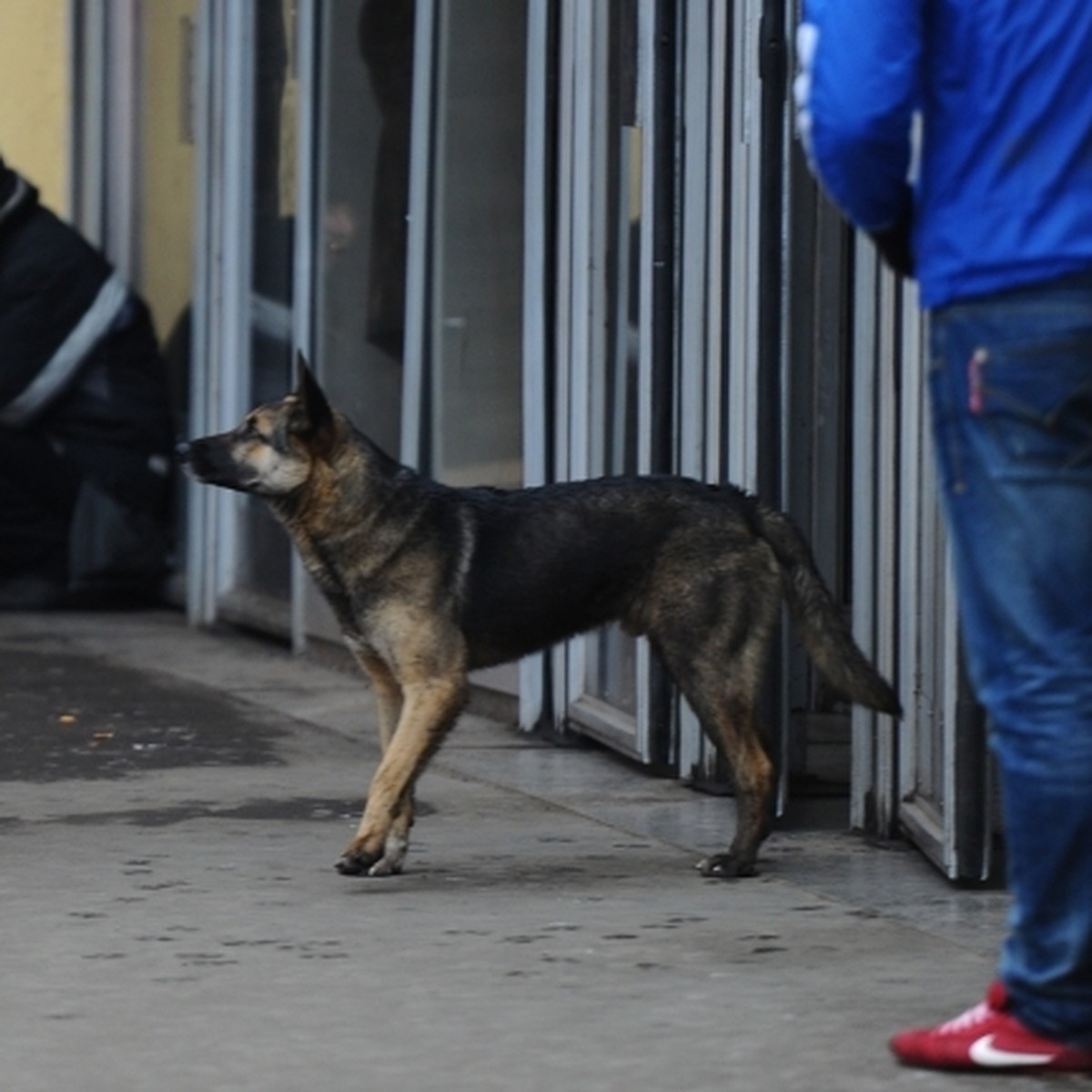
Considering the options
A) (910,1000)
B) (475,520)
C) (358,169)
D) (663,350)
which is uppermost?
(358,169)

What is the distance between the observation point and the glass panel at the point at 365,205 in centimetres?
948

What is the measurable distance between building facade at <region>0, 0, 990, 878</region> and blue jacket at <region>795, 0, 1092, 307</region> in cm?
208

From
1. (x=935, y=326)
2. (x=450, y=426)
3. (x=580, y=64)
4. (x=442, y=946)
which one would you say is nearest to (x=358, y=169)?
(x=450, y=426)

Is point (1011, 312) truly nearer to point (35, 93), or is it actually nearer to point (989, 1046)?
point (989, 1046)

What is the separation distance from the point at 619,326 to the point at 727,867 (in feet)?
7.20

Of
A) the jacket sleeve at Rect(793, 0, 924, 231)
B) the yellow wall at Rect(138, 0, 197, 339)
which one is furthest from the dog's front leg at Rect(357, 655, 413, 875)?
the yellow wall at Rect(138, 0, 197, 339)

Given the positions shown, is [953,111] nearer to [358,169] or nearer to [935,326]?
[935,326]

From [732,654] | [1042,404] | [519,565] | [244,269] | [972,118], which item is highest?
[244,269]

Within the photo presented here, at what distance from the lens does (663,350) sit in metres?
7.27

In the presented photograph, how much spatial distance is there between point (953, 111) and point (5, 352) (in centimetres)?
815

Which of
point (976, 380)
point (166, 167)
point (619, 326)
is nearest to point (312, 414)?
point (619, 326)

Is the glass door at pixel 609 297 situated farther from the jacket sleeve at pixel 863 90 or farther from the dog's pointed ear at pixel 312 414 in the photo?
the jacket sleeve at pixel 863 90

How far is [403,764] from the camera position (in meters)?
6.08

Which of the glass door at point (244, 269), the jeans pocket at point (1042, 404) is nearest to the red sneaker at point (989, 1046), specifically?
the jeans pocket at point (1042, 404)
